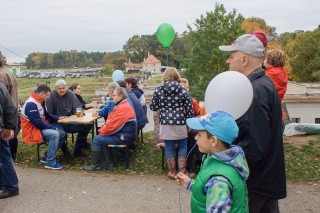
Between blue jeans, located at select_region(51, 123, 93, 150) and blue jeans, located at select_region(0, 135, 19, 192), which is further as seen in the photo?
blue jeans, located at select_region(51, 123, 93, 150)

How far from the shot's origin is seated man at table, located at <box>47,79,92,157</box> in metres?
6.73

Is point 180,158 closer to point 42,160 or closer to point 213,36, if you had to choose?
point 42,160

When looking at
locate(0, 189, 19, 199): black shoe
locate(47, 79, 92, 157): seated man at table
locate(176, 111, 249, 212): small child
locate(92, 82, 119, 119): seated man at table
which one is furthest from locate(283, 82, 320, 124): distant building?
locate(176, 111, 249, 212): small child

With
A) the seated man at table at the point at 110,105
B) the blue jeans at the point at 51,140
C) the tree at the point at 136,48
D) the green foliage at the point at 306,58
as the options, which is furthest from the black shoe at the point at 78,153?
the tree at the point at 136,48

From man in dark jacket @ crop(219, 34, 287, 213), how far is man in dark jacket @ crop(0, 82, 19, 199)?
3.04m

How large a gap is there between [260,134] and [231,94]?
355mm

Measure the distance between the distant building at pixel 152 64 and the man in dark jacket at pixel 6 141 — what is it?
66.6 meters

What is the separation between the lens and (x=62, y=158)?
686 centimetres

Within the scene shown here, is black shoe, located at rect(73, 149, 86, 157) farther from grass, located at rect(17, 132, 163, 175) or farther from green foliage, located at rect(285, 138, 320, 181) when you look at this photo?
green foliage, located at rect(285, 138, 320, 181)

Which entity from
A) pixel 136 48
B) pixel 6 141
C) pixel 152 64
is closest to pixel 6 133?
pixel 6 141

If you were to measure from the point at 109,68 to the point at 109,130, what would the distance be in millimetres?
71187

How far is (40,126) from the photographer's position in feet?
19.8

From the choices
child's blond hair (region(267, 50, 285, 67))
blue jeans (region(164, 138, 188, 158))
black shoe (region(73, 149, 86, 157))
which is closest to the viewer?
child's blond hair (region(267, 50, 285, 67))

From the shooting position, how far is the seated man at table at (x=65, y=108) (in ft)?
22.1
